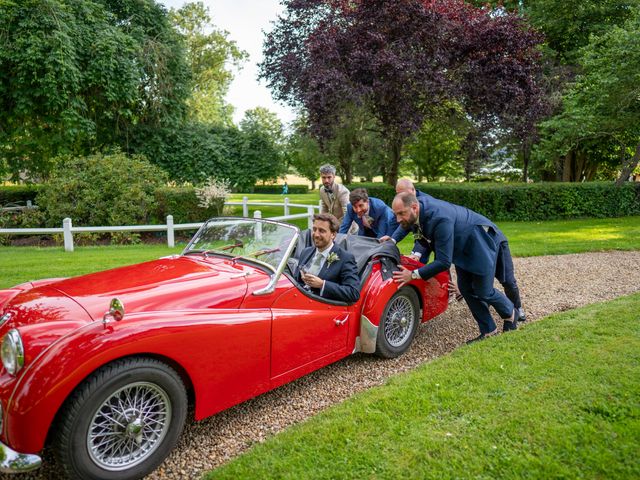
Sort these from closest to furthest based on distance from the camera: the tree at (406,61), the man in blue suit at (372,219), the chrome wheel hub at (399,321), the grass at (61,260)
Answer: the chrome wheel hub at (399,321) → the man in blue suit at (372,219) → the grass at (61,260) → the tree at (406,61)

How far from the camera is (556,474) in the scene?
268 cm

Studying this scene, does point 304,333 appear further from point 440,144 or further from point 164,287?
point 440,144

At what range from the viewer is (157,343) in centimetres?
289

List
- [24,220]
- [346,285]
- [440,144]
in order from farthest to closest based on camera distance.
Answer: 1. [440,144]
2. [24,220]
3. [346,285]

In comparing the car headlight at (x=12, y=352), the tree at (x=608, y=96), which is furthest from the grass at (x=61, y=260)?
the tree at (x=608, y=96)

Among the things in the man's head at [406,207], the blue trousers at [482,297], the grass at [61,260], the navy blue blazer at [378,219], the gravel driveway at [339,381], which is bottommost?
the gravel driveway at [339,381]

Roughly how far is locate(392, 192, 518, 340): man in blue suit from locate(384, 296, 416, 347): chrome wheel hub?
11.3 inches

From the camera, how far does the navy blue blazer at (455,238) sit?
473 cm

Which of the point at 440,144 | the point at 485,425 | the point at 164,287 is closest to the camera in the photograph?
the point at 485,425

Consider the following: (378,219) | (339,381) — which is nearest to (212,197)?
(378,219)

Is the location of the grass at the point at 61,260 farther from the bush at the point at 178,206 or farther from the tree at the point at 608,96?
the tree at the point at 608,96

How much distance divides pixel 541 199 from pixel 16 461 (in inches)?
710

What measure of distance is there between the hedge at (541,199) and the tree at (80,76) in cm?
1366

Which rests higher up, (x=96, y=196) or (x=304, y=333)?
Answer: (x=96, y=196)
